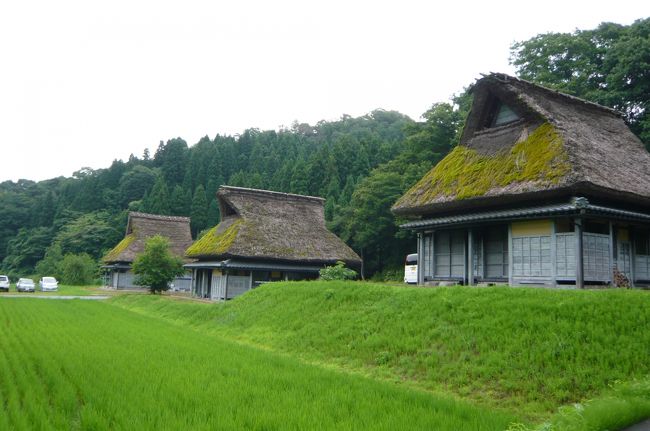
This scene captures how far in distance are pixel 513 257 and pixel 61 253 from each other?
54.4m

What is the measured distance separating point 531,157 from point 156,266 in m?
22.8

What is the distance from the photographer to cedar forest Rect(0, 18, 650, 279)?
91.0 ft

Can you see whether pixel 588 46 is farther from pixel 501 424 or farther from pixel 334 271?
pixel 501 424

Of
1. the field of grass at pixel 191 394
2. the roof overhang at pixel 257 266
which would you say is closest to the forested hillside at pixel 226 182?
the roof overhang at pixel 257 266

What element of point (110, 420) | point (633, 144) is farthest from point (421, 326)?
point (633, 144)

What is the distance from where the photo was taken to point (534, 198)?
49.1 ft

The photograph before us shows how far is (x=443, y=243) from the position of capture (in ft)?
62.5

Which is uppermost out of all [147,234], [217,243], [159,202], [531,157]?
[159,202]

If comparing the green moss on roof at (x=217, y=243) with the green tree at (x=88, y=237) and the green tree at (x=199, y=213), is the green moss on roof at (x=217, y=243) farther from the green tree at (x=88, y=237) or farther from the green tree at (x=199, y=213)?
the green tree at (x=88, y=237)

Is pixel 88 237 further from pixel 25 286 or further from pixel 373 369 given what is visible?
pixel 373 369

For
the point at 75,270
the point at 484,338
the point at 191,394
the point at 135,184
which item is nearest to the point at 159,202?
the point at 75,270

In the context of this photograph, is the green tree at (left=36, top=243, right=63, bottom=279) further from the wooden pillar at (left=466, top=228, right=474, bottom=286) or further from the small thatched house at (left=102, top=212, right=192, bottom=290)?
the wooden pillar at (left=466, top=228, right=474, bottom=286)

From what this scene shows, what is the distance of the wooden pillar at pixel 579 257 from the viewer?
13664mm

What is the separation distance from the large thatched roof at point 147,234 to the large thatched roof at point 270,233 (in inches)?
551
